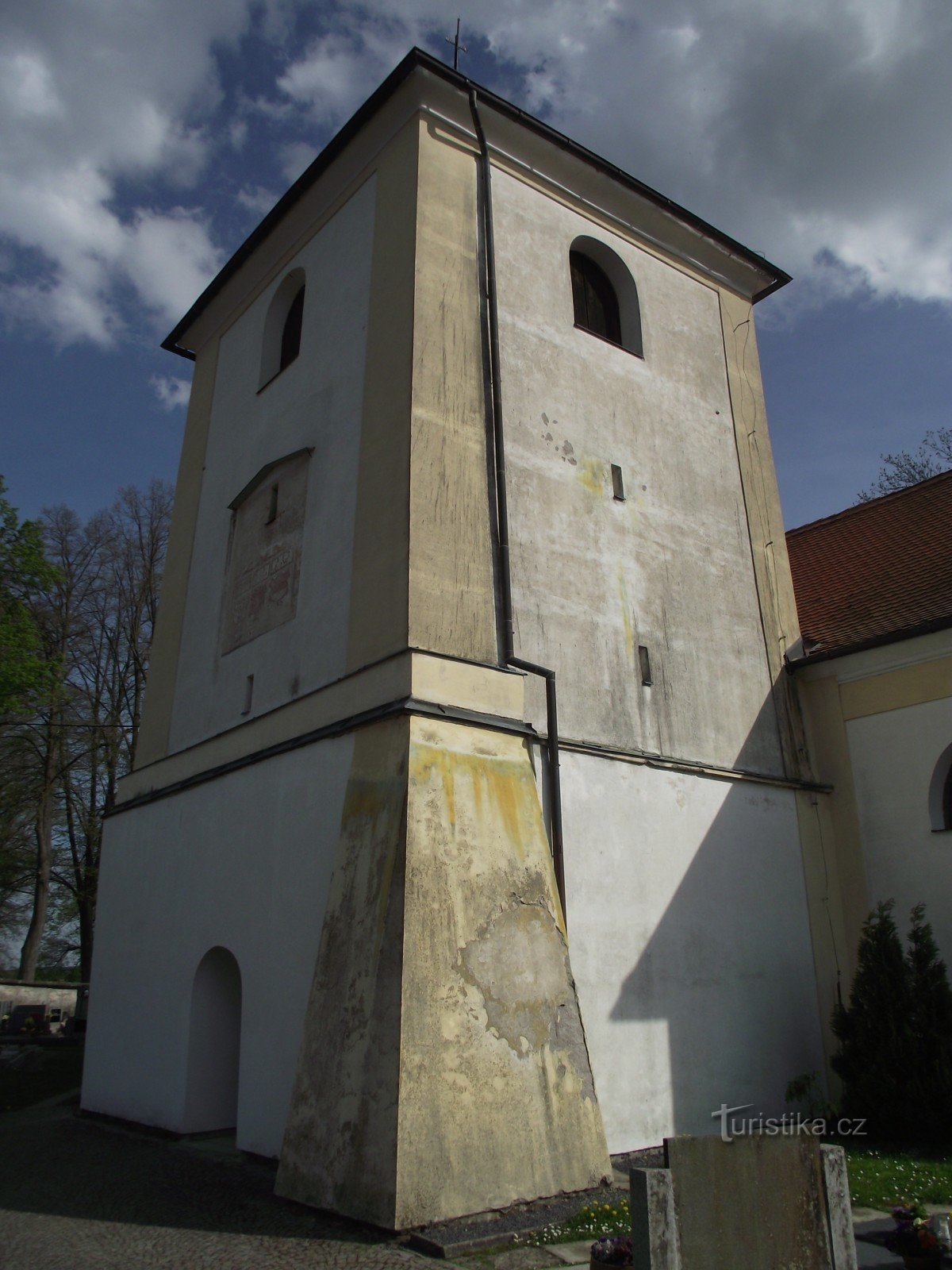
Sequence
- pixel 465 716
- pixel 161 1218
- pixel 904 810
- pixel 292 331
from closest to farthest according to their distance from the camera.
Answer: pixel 161 1218
pixel 465 716
pixel 904 810
pixel 292 331

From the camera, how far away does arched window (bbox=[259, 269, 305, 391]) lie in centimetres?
1313

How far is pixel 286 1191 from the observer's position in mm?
6789

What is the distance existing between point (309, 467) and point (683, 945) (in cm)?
631

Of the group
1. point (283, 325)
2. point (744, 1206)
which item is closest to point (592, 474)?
point (283, 325)

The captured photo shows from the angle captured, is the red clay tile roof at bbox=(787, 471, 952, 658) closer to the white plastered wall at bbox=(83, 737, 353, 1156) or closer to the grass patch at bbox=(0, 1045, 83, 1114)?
the white plastered wall at bbox=(83, 737, 353, 1156)

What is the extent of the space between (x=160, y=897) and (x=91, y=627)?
15.8 metres

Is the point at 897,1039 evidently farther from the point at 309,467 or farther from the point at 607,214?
the point at 607,214

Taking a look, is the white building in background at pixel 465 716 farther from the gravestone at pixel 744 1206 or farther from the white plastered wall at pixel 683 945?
the gravestone at pixel 744 1206

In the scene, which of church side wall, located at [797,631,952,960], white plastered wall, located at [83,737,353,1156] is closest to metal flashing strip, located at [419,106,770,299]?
church side wall, located at [797,631,952,960]

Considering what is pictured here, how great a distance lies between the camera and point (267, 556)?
11250mm

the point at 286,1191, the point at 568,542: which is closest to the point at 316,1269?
the point at 286,1191

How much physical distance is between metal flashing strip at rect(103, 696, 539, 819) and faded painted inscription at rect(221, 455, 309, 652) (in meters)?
1.57

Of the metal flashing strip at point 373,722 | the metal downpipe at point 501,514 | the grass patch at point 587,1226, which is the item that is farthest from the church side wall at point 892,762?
the grass patch at point 587,1226

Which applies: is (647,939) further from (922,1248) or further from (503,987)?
(922,1248)
